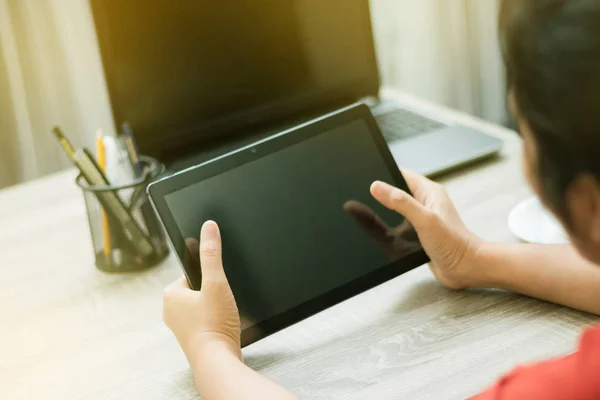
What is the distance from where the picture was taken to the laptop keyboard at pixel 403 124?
114 centimetres

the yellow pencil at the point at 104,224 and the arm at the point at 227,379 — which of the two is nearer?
→ the arm at the point at 227,379

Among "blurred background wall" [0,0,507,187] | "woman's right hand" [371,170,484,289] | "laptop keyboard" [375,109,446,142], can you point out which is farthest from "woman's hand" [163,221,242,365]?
"blurred background wall" [0,0,507,187]

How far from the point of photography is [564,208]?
522mm

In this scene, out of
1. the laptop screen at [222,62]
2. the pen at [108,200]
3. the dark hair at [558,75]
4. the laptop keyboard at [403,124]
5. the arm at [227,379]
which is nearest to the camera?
the dark hair at [558,75]

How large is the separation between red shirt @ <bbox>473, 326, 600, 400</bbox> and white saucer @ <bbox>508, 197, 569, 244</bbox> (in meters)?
0.30

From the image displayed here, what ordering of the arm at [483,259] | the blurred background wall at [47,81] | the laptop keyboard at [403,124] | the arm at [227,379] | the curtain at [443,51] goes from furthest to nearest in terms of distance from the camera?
the curtain at [443,51] < the blurred background wall at [47,81] < the laptop keyboard at [403,124] < the arm at [483,259] < the arm at [227,379]

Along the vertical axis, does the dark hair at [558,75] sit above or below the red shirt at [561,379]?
above

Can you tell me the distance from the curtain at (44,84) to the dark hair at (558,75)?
1.13 meters

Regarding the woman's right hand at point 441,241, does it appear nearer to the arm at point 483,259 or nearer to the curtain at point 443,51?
the arm at point 483,259

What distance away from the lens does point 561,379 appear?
20.8 inches

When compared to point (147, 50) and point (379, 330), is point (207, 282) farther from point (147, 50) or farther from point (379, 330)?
point (147, 50)

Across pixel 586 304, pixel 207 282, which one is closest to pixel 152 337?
pixel 207 282

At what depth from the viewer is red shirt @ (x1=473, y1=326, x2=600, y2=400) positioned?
0.51m

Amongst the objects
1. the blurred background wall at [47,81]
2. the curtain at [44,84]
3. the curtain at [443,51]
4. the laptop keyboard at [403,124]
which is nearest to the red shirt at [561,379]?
the laptop keyboard at [403,124]
